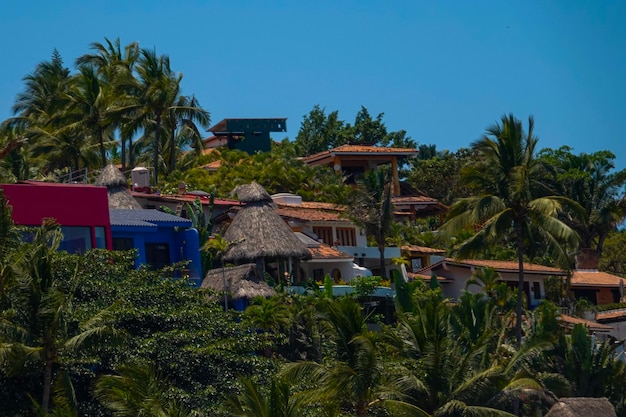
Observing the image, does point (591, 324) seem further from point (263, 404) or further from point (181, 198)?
point (263, 404)

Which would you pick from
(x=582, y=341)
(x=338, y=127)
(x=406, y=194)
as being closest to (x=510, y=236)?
(x=582, y=341)

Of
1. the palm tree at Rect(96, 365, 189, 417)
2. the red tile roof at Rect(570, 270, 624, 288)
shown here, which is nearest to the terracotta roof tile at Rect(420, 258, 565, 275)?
the red tile roof at Rect(570, 270, 624, 288)

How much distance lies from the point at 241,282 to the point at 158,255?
398cm

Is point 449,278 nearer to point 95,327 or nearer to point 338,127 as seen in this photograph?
point 95,327

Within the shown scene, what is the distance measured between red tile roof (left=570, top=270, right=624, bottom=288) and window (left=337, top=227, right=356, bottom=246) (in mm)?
11007

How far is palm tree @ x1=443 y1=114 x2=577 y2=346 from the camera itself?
39.5 m

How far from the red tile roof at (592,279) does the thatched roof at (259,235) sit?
740 inches

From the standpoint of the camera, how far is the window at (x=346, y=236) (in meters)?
54.2

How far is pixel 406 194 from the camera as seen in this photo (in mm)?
70250

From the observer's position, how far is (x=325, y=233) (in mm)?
53750

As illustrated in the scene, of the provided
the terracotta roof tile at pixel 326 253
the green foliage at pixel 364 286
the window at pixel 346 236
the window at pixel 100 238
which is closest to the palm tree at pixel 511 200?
the green foliage at pixel 364 286

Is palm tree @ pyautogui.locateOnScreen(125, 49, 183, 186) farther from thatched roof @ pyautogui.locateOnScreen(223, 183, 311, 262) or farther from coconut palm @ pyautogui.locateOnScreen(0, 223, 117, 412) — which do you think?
coconut palm @ pyautogui.locateOnScreen(0, 223, 117, 412)

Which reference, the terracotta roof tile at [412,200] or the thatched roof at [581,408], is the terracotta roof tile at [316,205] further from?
the thatched roof at [581,408]

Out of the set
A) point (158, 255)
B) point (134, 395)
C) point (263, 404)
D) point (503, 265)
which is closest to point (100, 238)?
point (158, 255)
